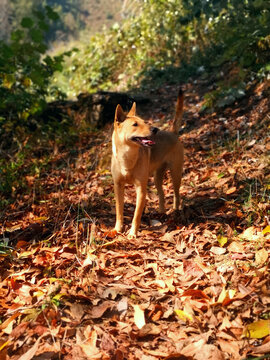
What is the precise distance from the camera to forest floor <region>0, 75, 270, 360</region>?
7.76 ft

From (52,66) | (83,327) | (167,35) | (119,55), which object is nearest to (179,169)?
(83,327)

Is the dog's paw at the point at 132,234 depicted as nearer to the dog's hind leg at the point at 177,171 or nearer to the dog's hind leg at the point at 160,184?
the dog's hind leg at the point at 160,184

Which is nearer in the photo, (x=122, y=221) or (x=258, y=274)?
(x=258, y=274)

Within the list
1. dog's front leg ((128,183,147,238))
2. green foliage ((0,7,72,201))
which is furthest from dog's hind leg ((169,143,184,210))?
green foliage ((0,7,72,201))

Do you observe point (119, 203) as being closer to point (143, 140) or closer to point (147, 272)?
point (143, 140)

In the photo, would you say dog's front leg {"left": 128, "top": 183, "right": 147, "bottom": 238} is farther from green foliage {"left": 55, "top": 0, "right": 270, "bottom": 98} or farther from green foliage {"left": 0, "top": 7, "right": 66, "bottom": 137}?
green foliage {"left": 55, "top": 0, "right": 270, "bottom": 98}

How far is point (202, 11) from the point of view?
30.5 ft

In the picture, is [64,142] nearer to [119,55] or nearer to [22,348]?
[22,348]

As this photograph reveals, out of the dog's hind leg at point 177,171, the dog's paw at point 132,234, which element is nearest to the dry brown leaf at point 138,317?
the dog's paw at point 132,234

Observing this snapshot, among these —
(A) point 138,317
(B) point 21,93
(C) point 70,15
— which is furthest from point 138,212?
(C) point 70,15

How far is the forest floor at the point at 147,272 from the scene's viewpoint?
2365 mm

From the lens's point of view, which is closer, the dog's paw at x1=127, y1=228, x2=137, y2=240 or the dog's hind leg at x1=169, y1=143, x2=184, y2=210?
the dog's paw at x1=127, y1=228, x2=137, y2=240

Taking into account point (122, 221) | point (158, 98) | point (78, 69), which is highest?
point (78, 69)

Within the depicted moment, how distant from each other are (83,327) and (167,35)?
10802 millimetres
